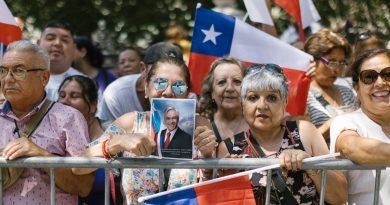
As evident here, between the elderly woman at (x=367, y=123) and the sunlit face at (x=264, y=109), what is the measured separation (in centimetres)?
34

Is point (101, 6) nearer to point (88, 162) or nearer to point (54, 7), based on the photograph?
point (54, 7)

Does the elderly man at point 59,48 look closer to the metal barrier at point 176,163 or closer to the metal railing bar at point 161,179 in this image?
the metal railing bar at point 161,179

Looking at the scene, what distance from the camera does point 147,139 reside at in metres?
4.89

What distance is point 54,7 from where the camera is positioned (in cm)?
1219

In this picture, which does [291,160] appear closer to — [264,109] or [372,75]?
[264,109]

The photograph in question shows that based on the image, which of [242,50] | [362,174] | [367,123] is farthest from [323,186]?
[242,50]

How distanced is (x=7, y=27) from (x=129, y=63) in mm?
2543

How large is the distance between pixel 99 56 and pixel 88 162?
4038 mm

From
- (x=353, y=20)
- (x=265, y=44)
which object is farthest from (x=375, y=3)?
(x=265, y=44)

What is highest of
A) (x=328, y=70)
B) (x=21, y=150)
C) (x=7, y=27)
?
(x=7, y=27)

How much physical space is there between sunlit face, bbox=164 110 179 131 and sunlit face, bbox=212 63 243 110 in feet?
5.01

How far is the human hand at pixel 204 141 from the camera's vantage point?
4.98 meters

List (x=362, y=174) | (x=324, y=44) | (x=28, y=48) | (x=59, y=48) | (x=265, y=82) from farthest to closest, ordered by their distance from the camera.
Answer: (x=59, y=48) < (x=324, y=44) < (x=28, y=48) < (x=265, y=82) < (x=362, y=174)

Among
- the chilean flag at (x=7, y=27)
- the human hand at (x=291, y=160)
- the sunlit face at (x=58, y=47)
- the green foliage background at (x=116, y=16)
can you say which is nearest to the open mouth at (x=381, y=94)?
the human hand at (x=291, y=160)
